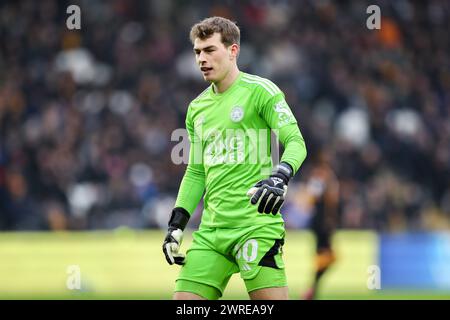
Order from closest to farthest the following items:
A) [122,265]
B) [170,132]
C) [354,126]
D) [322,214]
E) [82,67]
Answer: [322,214] < [122,265] < [170,132] < [354,126] < [82,67]

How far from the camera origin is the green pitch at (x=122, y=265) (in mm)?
13398

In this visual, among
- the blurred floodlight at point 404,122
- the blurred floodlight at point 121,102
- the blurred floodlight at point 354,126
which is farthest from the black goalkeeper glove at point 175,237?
the blurred floodlight at point 404,122

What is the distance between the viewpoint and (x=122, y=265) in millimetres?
13656

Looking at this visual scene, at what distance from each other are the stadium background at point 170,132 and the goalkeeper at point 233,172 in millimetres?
7157

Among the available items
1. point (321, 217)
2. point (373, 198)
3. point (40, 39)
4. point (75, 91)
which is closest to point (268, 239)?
point (321, 217)

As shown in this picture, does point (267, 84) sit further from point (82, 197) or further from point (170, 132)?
point (170, 132)

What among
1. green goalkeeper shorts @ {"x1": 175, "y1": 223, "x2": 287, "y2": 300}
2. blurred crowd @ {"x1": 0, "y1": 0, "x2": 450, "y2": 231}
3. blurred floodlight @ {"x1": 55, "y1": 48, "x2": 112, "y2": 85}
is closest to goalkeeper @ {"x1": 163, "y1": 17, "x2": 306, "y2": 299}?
green goalkeeper shorts @ {"x1": 175, "y1": 223, "x2": 287, "y2": 300}

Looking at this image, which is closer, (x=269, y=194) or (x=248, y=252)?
(x=269, y=194)

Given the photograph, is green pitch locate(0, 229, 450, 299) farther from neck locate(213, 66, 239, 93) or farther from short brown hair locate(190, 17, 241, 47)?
short brown hair locate(190, 17, 241, 47)

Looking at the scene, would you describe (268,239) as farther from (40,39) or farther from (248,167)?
(40,39)

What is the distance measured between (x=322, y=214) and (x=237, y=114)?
6312 mm

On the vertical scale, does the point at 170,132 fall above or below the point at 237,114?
above

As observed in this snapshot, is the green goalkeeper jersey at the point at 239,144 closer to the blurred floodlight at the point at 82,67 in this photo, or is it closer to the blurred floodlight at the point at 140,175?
the blurred floodlight at the point at 140,175

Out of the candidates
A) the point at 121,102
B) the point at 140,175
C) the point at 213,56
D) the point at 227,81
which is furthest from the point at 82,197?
the point at 213,56
